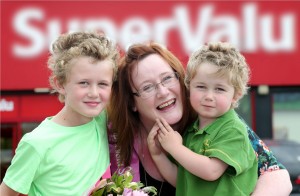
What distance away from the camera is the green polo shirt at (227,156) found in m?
2.26

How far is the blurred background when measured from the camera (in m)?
8.05

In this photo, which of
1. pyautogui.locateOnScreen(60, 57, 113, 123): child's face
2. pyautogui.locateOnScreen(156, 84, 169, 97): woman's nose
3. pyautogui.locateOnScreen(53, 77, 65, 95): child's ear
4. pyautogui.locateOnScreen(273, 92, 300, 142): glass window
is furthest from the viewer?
pyautogui.locateOnScreen(273, 92, 300, 142): glass window

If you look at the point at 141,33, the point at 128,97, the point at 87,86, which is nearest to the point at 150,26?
the point at 141,33

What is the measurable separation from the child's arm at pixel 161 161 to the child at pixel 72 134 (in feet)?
0.74

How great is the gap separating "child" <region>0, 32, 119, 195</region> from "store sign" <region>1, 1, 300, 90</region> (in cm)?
565

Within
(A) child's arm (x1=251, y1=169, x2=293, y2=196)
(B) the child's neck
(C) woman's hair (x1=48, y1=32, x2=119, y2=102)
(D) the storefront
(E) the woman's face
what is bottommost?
(D) the storefront

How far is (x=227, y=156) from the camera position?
2.24 m

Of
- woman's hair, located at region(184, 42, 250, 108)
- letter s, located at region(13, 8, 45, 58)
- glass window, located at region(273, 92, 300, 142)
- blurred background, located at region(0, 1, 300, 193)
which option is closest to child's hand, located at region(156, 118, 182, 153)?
woman's hair, located at region(184, 42, 250, 108)

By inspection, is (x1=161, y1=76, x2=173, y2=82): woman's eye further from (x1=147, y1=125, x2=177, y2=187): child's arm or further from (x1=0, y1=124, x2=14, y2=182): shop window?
(x1=0, y1=124, x2=14, y2=182): shop window

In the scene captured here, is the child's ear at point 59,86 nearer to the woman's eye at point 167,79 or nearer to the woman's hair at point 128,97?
the woman's hair at point 128,97

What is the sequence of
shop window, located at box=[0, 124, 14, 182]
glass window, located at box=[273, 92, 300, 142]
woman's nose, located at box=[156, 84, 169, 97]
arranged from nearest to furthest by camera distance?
1. woman's nose, located at box=[156, 84, 169, 97]
2. shop window, located at box=[0, 124, 14, 182]
3. glass window, located at box=[273, 92, 300, 142]

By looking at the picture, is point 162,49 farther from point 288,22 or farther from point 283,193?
point 288,22

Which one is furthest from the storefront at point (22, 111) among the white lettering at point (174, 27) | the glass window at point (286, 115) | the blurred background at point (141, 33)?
the glass window at point (286, 115)

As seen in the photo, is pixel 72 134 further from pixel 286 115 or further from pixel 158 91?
pixel 286 115
